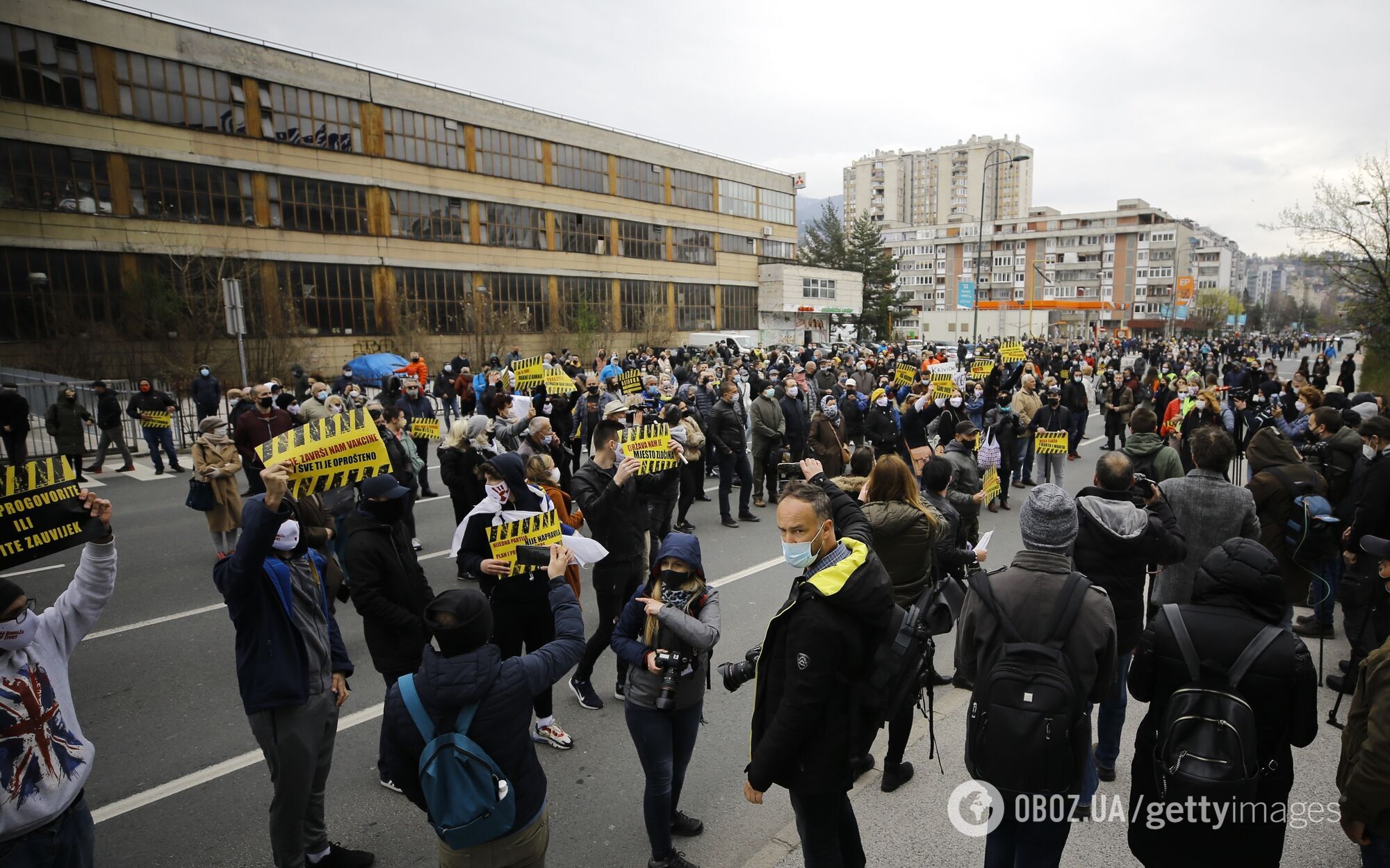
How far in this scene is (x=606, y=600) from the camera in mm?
5668

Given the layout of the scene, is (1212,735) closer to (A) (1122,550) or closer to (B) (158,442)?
(A) (1122,550)

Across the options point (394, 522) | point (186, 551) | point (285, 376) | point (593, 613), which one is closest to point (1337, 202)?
point (593, 613)

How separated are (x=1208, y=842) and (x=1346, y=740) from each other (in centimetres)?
84

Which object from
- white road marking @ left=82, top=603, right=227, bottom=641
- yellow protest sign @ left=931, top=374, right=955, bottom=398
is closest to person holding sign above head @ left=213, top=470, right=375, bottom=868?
white road marking @ left=82, top=603, right=227, bottom=641

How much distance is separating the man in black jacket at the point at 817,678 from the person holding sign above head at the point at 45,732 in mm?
2667

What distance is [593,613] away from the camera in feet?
24.9

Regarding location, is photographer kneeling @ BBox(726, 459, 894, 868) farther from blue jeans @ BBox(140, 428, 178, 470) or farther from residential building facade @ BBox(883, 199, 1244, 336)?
residential building facade @ BBox(883, 199, 1244, 336)

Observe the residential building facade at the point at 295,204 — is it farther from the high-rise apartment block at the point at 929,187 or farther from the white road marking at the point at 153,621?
the high-rise apartment block at the point at 929,187

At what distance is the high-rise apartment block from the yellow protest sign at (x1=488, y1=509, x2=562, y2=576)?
156 meters

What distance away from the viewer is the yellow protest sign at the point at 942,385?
1180cm

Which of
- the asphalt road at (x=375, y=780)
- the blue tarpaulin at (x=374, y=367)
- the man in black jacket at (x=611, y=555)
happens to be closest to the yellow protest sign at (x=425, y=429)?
the asphalt road at (x=375, y=780)

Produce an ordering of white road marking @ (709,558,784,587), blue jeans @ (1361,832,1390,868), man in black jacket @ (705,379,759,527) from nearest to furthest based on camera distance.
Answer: blue jeans @ (1361,832,1390,868), white road marking @ (709,558,784,587), man in black jacket @ (705,379,759,527)

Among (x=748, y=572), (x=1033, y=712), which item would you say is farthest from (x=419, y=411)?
(x=1033, y=712)

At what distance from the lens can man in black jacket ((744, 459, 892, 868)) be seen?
111 inches
